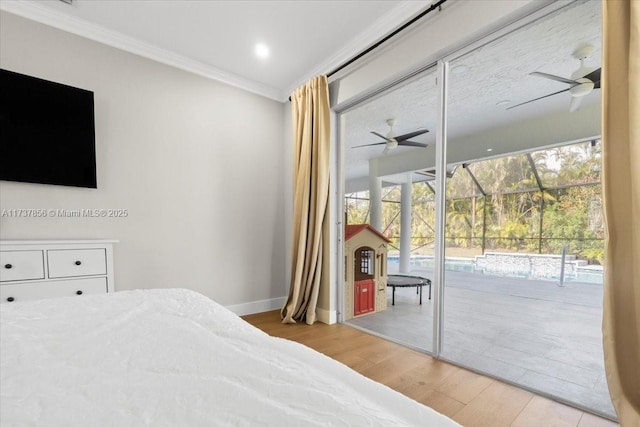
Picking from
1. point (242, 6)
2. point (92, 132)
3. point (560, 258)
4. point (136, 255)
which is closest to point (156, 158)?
point (92, 132)

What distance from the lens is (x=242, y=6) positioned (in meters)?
2.06

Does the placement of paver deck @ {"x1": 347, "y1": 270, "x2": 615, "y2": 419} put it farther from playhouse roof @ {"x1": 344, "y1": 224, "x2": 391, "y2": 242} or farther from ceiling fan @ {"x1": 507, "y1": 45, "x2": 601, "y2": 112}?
ceiling fan @ {"x1": 507, "y1": 45, "x2": 601, "y2": 112}

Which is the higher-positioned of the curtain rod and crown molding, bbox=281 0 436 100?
crown molding, bbox=281 0 436 100

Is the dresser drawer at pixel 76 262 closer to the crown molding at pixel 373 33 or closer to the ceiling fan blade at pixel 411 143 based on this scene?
the crown molding at pixel 373 33

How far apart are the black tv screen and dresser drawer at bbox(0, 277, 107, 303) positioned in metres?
0.75

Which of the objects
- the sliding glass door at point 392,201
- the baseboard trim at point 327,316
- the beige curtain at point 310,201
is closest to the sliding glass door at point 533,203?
the sliding glass door at point 392,201

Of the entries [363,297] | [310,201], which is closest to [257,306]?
[363,297]

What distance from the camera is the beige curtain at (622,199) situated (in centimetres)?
119

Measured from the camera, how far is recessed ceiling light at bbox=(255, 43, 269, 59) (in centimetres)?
250

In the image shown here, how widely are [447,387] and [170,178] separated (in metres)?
2.76

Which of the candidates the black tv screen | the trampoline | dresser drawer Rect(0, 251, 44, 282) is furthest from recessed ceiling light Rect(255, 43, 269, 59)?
the trampoline

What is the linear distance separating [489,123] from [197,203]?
2894 mm

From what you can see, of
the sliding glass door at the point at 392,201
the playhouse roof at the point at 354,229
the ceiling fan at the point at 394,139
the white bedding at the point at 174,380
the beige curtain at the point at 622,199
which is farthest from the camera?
the playhouse roof at the point at 354,229

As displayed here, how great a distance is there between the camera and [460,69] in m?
2.27
